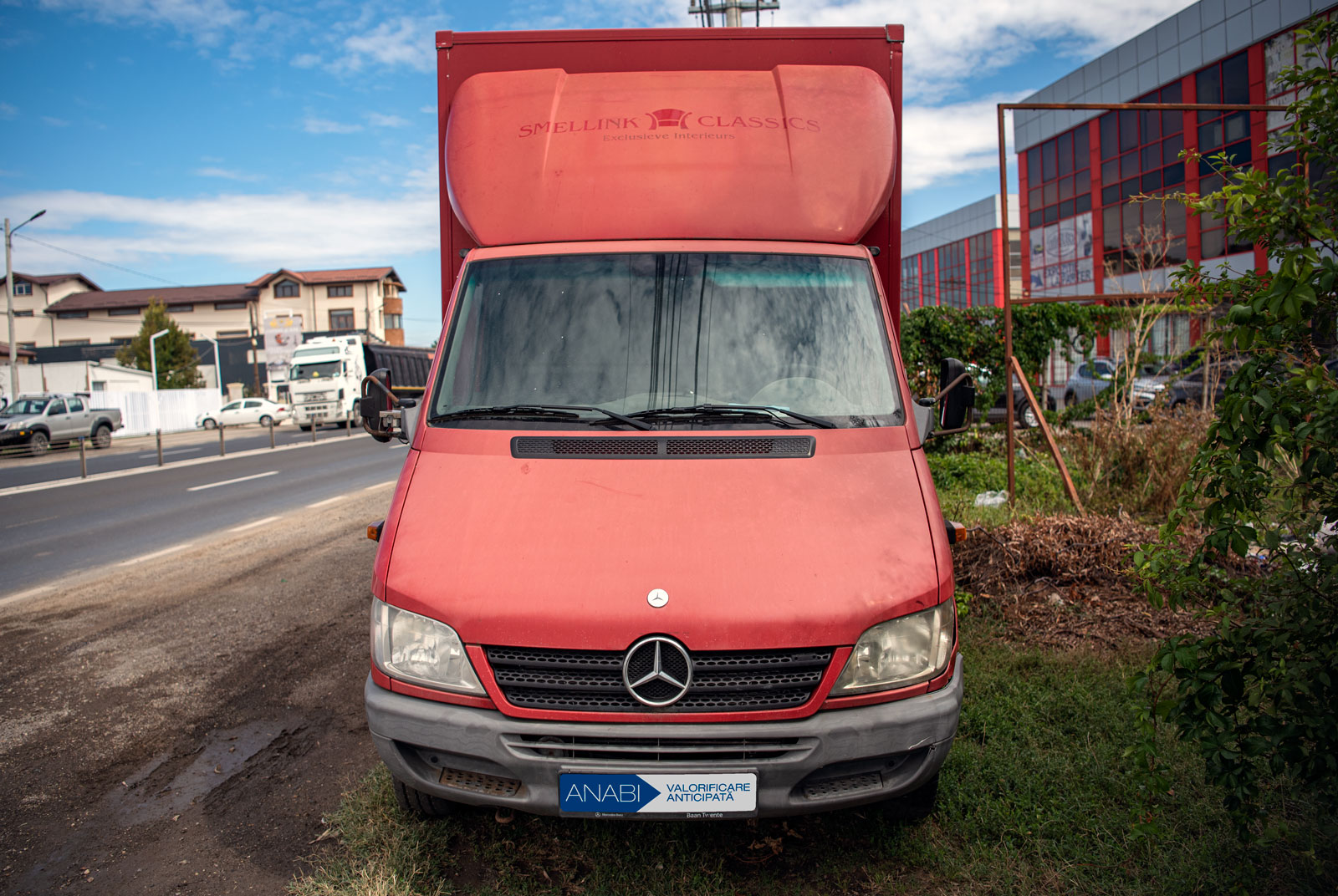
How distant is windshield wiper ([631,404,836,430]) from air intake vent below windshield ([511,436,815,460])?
0.14 metres

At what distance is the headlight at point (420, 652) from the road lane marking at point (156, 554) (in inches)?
291

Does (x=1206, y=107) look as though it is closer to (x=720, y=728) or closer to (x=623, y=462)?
(x=623, y=462)

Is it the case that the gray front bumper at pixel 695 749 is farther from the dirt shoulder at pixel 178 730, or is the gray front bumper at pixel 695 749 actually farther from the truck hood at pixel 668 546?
the dirt shoulder at pixel 178 730

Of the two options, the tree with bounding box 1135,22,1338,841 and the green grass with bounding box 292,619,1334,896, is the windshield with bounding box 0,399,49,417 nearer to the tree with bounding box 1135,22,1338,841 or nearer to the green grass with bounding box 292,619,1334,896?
the green grass with bounding box 292,619,1334,896

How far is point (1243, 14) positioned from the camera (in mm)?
23391

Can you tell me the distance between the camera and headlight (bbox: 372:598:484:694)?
8.48ft

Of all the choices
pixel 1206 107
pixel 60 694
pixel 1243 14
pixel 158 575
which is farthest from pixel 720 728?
pixel 1243 14

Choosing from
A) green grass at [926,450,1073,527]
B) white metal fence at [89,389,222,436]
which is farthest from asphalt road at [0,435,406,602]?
white metal fence at [89,389,222,436]

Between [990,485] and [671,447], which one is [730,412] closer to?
[671,447]

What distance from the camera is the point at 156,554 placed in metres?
9.02

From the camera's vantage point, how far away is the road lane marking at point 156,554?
340 inches

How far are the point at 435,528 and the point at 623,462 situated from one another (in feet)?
2.23

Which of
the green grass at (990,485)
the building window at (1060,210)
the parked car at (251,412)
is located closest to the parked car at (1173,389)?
the green grass at (990,485)

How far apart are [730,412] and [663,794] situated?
1.38 meters
